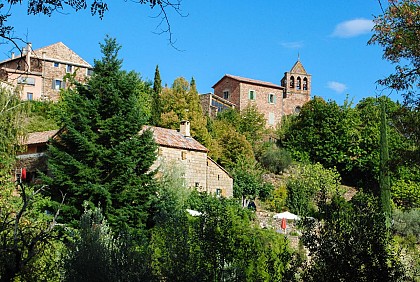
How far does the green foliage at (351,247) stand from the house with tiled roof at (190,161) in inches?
853

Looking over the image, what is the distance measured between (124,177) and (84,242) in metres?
14.5

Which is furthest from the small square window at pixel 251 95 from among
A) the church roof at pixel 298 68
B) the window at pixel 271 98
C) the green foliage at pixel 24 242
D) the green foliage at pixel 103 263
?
the green foliage at pixel 103 263

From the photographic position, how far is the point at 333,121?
46.9m

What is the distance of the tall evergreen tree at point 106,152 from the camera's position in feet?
78.1

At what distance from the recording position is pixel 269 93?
59.1 metres

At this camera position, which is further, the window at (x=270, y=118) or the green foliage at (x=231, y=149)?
the window at (x=270, y=118)

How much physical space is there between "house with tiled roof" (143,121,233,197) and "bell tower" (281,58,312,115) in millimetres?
28901

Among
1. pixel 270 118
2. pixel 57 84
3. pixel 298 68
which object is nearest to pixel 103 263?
pixel 57 84

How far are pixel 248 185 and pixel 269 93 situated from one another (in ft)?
78.0

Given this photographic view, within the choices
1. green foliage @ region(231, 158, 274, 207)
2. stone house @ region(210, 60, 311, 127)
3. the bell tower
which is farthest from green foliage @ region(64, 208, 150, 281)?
the bell tower

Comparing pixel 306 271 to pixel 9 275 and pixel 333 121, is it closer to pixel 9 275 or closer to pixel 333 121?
pixel 9 275

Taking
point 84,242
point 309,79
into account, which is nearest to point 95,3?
point 84,242

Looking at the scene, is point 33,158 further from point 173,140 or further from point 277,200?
point 277,200

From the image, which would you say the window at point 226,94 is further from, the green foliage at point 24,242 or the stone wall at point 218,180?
the green foliage at point 24,242
